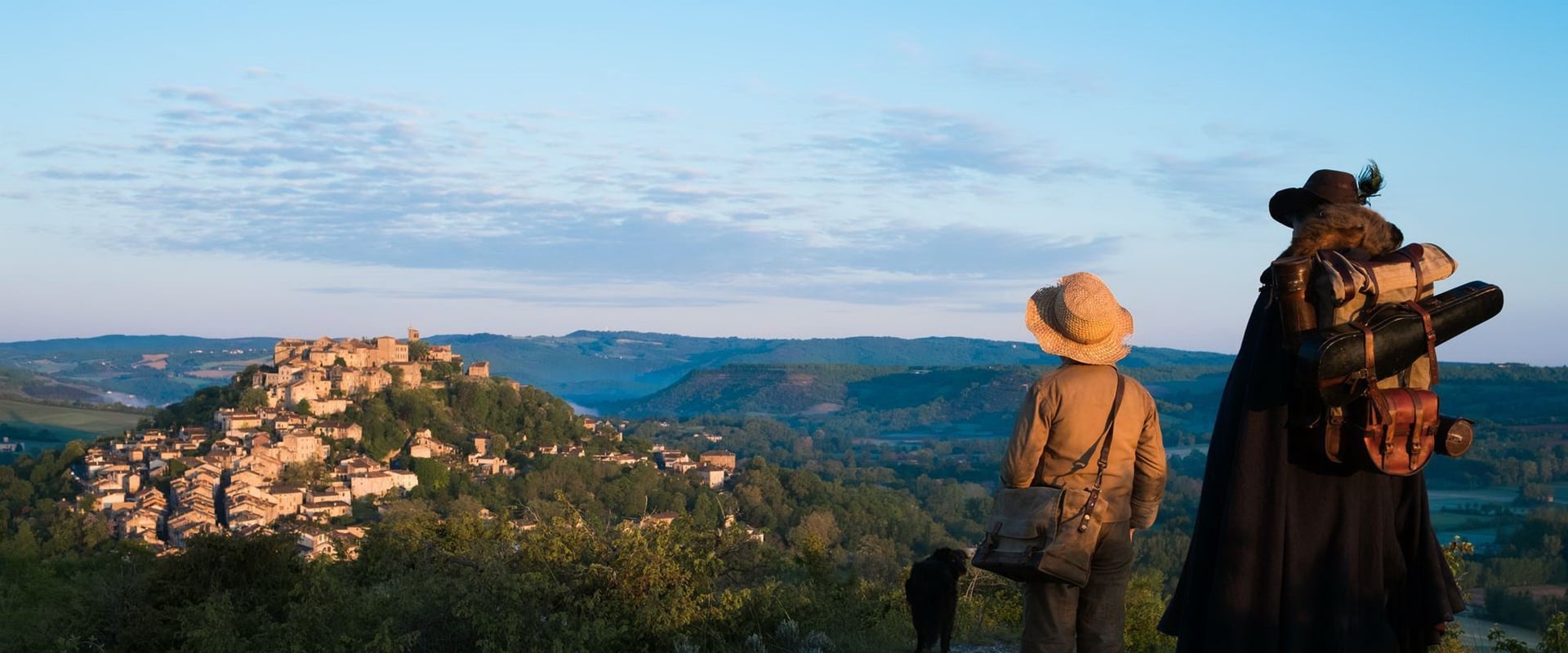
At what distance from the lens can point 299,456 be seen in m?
49.5

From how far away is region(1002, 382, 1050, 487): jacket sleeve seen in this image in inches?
154

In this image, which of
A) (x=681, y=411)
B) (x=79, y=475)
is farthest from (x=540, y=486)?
(x=681, y=411)

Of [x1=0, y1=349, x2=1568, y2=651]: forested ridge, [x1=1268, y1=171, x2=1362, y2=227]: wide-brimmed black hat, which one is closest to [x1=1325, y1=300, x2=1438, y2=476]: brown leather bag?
[x1=1268, y1=171, x2=1362, y2=227]: wide-brimmed black hat

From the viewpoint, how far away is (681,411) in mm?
132375

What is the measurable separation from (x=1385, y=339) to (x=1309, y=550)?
60 cm

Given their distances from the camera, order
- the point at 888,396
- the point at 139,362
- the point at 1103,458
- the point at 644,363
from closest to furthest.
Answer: the point at 1103,458, the point at 888,396, the point at 139,362, the point at 644,363

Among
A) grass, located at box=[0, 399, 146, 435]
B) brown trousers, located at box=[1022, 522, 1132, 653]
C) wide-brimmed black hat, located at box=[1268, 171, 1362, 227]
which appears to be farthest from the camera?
grass, located at box=[0, 399, 146, 435]

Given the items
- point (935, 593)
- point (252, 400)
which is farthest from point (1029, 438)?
point (252, 400)

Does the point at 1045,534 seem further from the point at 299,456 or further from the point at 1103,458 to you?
the point at 299,456

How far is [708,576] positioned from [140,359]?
160m

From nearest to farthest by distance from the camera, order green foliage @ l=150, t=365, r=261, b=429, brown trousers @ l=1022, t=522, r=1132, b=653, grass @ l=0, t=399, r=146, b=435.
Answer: brown trousers @ l=1022, t=522, r=1132, b=653 < green foliage @ l=150, t=365, r=261, b=429 < grass @ l=0, t=399, r=146, b=435

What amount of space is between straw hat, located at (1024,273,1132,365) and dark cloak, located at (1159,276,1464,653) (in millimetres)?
787

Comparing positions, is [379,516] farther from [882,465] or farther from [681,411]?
[681,411]

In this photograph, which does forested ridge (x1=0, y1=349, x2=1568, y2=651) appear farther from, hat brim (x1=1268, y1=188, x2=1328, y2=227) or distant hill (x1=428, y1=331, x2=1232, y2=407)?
distant hill (x1=428, y1=331, x2=1232, y2=407)
